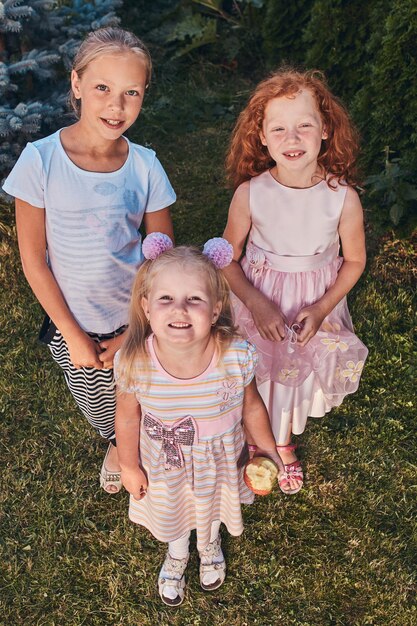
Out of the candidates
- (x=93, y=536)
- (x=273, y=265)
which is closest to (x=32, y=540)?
(x=93, y=536)

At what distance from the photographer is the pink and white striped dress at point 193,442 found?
2.26 m

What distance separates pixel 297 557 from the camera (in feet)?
9.59

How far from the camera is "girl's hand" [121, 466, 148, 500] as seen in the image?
2.48m

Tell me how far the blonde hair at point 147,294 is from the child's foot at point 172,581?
3.22 feet

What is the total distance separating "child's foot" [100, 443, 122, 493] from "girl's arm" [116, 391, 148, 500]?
610mm

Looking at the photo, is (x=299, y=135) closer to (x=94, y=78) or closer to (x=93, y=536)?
(x=94, y=78)

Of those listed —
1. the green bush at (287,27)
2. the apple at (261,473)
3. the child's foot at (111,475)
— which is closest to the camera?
the apple at (261,473)

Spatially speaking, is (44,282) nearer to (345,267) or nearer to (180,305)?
(180,305)

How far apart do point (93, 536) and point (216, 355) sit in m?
1.25

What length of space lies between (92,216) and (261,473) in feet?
3.71

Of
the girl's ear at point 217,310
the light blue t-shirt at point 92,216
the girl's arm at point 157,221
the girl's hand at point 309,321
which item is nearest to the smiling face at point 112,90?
the light blue t-shirt at point 92,216

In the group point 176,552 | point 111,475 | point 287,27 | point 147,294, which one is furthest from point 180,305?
point 287,27

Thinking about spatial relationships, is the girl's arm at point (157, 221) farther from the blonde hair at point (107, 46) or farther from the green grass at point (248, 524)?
the green grass at point (248, 524)

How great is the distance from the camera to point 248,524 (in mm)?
3047
